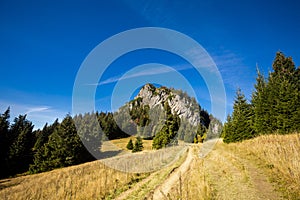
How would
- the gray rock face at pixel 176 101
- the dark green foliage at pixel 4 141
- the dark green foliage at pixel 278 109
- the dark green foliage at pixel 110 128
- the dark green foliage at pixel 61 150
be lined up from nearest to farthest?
the dark green foliage at pixel 278 109 < the dark green foliage at pixel 61 150 < the dark green foliage at pixel 4 141 < the dark green foliage at pixel 110 128 < the gray rock face at pixel 176 101

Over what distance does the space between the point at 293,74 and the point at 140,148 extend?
37093mm

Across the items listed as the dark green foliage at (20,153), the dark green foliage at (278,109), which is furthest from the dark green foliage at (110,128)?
the dark green foliage at (278,109)

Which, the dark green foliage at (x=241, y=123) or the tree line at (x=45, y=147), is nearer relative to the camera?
the dark green foliage at (x=241, y=123)

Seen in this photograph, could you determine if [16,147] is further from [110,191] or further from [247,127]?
[247,127]

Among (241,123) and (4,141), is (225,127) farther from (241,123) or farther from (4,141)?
(4,141)

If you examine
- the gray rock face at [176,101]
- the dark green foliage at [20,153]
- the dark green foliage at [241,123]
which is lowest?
the dark green foliage at [20,153]

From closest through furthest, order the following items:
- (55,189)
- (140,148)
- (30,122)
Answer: (55,189) < (140,148) < (30,122)

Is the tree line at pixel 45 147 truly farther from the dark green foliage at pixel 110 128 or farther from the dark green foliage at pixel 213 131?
the dark green foliage at pixel 213 131

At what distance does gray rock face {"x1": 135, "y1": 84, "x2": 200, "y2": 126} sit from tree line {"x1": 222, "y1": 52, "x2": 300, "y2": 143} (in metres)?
62.3

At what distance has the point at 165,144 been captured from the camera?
103 feet

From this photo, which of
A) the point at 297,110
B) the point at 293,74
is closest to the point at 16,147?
the point at 297,110

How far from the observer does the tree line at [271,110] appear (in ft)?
63.6

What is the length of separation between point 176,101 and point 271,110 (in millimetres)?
97879

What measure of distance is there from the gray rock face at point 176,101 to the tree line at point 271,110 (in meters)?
62.3
